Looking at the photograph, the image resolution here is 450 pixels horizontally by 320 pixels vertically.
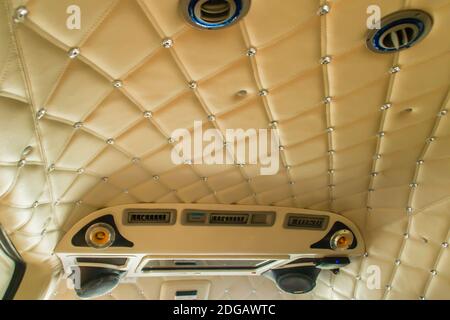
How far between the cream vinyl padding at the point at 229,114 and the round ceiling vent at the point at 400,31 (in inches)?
2.6

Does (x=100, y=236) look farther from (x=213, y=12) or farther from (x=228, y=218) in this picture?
(x=213, y=12)

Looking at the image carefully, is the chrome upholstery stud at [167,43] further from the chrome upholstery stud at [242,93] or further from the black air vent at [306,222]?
the black air vent at [306,222]

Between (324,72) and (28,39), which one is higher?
(324,72)

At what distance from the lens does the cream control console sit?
5.09m

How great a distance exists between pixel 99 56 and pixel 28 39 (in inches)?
20.3

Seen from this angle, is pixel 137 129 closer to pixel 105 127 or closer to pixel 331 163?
pixel 105 127

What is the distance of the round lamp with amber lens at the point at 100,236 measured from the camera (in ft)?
16.3

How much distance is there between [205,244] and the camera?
5359 mm

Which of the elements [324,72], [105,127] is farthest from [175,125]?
[324,72]

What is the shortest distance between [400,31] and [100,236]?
445 centimetres

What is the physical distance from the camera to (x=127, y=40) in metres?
2.74

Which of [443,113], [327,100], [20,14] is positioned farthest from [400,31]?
[20,14]

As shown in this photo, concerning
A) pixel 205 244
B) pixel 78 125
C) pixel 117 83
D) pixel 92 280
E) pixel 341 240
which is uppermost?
pixel 117 83
